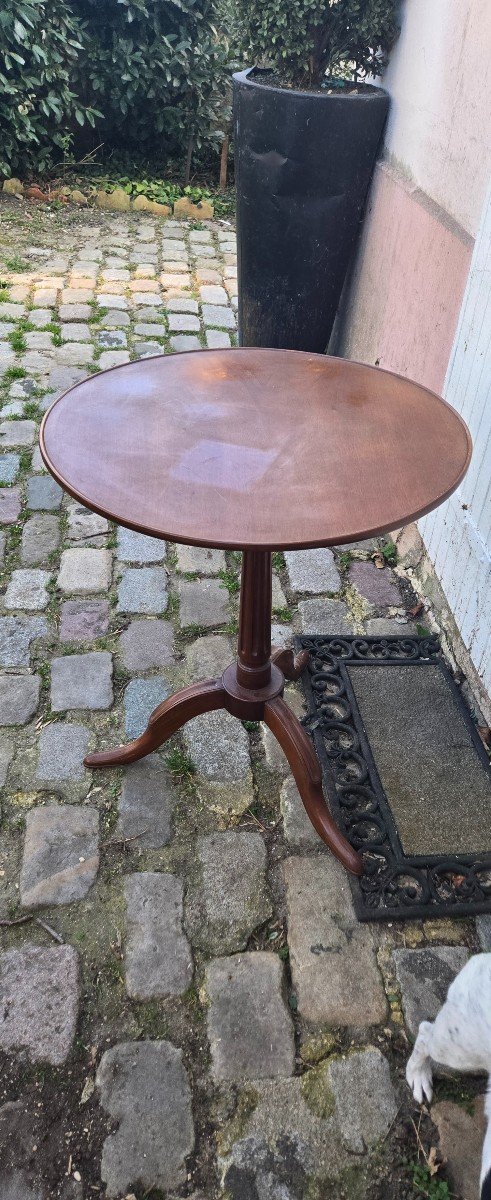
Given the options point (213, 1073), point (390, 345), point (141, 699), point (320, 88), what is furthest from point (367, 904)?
point (320, 88)

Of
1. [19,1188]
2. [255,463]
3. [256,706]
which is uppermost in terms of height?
[255,463]

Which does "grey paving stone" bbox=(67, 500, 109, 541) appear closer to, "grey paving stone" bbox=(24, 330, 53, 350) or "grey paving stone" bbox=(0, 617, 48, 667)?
"grey paving stone" bbox=(0, 617, 48, 667)

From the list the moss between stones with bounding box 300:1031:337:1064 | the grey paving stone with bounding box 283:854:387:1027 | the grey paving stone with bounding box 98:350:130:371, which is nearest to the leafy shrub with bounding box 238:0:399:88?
the grey paving stone with bounding box 98:350:130:371

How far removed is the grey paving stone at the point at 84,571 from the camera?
10.3 ft

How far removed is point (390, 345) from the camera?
12.1 ft

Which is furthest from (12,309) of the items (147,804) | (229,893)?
(229,893)

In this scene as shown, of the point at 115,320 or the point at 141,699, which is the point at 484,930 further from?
the point at 115,320

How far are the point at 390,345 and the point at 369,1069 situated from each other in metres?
2.95

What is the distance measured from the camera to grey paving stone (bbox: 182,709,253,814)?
238 centimetres

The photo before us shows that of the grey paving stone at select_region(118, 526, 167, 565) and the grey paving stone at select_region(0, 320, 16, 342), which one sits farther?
the grey paving stone at select_region(0, 320, 16, 342)

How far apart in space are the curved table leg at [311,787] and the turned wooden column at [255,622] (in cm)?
14

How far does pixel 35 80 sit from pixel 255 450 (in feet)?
21.2

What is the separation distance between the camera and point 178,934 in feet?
6.67

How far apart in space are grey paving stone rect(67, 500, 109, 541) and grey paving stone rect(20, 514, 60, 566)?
2.5 inches
